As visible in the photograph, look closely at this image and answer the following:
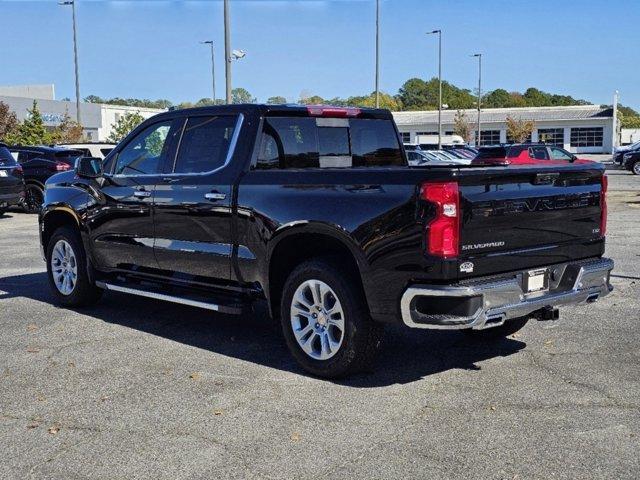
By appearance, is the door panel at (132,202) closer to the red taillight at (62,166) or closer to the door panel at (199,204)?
the door panel at (199,204)

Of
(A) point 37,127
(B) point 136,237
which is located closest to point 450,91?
(A) point 37,127

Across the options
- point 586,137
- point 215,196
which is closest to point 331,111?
point 215,196

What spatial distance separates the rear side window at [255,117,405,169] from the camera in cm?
630

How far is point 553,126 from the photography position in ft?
268

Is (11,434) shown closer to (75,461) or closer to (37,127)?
(75,461)

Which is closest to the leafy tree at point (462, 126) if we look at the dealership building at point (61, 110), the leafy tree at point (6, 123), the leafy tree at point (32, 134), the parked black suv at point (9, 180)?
the dealership building at point (61, 110)

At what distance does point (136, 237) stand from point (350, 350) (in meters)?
2.69

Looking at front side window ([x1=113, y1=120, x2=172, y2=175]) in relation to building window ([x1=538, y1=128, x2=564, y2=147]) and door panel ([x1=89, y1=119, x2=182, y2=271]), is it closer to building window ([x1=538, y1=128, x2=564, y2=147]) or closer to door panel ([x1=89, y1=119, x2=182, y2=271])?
door panel ([x1=89, y1=119, x2=182, y2=271])

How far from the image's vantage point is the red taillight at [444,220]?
15.7 feet

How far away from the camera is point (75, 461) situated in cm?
416

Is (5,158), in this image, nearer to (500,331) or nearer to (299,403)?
(500,331)

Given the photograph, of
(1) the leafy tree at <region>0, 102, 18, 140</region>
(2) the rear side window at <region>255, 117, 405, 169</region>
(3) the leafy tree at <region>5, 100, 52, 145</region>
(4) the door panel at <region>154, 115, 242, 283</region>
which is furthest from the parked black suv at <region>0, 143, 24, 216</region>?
(1) the leafy tree at <region>0, 102, 18, 140</region>

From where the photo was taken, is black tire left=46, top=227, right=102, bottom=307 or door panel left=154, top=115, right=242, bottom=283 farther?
black tire left=46, top=227, right=102, bottom=307

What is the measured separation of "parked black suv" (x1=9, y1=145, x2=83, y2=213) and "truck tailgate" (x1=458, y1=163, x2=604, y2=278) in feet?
51.0
